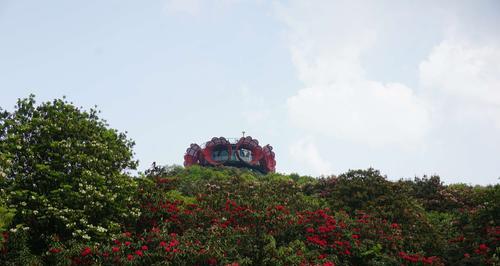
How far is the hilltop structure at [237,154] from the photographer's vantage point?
54.3 m

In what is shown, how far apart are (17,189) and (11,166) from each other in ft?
2.69

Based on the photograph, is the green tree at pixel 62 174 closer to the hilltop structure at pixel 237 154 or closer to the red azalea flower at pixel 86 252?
the red azalea flower at pixel 86 252

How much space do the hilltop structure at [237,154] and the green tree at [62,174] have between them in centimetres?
3317

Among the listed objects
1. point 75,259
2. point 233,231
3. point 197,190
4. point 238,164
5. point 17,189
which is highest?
point 238,164

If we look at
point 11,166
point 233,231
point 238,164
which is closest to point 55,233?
point 11,166

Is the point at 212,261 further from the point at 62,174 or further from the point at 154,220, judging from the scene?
the point at 62,174

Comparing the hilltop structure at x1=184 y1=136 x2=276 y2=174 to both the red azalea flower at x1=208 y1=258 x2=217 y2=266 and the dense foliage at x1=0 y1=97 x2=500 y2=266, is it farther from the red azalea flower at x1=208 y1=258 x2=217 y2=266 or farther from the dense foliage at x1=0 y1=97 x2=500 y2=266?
the red azalea flower at x1=208 y1=258 x2=217 y2=266

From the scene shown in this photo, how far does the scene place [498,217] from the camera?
18.0m

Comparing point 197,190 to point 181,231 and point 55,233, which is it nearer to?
point 181,231

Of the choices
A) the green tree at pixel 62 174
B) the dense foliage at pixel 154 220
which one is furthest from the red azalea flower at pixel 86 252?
the green tree at pixel 62 174

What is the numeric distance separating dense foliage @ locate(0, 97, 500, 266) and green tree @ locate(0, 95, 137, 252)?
0.04 m

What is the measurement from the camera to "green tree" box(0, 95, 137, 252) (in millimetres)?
17109

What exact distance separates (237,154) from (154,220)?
35.6 m

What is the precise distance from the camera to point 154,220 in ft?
63.2
